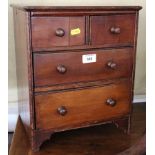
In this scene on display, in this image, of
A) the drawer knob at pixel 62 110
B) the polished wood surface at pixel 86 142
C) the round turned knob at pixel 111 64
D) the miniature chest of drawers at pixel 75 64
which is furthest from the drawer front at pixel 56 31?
the polished wood surface at pixel 86 142

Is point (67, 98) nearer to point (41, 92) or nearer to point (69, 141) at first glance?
point (41, 92)

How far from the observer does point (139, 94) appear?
77.8 inches

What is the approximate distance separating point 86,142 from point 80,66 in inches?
18.1

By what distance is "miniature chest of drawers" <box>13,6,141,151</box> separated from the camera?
3.94ft

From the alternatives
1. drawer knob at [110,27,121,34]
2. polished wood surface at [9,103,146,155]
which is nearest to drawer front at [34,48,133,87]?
drawer knob at [110,27,121,34]

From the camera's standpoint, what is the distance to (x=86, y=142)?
145 centimetres

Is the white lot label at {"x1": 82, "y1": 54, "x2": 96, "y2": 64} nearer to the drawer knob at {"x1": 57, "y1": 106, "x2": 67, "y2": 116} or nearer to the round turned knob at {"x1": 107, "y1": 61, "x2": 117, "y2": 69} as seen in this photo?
the round turned knob at {"x1": 107, "y1": 61, "x2": 117, "y2": 69}

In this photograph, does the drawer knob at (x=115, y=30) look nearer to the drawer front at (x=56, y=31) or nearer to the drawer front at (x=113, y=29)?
the drawer front at (x=113, y=29)

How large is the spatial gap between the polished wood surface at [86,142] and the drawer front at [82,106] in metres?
0.13

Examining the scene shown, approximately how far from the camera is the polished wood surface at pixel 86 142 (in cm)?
137

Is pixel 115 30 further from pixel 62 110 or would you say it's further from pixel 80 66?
pixel 62 110

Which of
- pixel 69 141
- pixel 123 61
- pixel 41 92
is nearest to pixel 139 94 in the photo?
pixel 123 61

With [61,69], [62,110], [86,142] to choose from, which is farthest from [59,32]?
[86,142]
